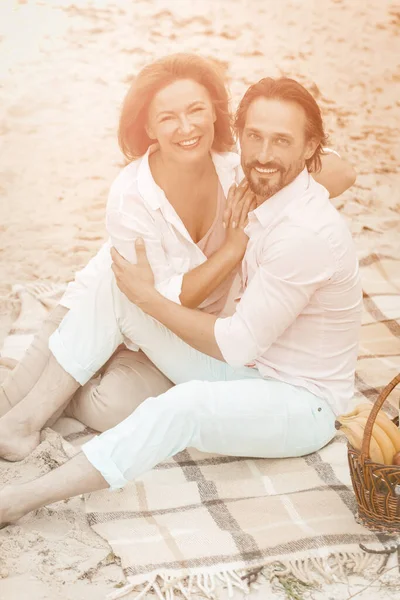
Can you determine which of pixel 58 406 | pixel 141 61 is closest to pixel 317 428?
pixel 58 406

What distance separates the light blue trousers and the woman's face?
39 centimetres

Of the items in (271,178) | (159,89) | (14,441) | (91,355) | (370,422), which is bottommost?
(14,441)

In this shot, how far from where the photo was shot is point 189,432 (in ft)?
6.55

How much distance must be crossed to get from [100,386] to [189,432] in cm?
48

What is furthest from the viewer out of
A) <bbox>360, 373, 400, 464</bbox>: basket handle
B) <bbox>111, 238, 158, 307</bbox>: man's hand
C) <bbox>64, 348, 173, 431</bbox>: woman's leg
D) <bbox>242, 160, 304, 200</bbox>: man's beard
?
<bbox>64, 348, 173, 431</bbox>: woman's leg

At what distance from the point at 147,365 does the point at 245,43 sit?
2.38 metres

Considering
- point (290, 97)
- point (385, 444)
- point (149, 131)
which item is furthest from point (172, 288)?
point (385, 444)

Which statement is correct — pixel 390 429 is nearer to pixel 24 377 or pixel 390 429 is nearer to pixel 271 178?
pixel 271 178

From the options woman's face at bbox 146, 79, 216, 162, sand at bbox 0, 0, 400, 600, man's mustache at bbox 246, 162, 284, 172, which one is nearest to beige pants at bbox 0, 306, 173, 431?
woman's face at bbox 146, 79, 216, 162

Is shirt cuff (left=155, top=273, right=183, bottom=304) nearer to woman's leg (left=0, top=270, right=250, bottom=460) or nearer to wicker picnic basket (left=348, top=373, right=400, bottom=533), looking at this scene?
woman's leg (left=0, top=270, right=250, bottom=460)

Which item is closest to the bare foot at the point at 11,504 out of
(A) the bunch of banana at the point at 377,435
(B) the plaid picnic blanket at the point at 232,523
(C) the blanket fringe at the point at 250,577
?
(B) the plaid picnic blanket at the point at 232,523

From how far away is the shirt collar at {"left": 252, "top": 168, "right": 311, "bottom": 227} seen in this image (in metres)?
2.04

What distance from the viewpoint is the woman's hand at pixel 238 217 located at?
85.9 inches

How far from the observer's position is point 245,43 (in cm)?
432
